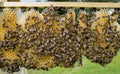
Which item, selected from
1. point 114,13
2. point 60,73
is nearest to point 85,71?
point 60,73

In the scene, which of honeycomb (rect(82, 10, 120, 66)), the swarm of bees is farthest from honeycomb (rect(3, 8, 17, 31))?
honeycomb (rect(82, 10, 120, 66))

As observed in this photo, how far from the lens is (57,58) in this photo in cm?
430

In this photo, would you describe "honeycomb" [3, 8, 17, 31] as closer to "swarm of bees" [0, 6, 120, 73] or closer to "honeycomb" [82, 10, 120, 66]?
"swarm of bees" [0, 6, 120, 73]

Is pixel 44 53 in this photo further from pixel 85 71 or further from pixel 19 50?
pixel 85 71

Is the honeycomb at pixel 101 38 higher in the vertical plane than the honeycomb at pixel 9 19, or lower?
lower

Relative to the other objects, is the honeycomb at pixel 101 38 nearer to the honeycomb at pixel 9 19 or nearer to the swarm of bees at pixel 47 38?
the swarm of bees at pixel 47 38

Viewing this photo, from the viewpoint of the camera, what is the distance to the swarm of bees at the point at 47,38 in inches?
169

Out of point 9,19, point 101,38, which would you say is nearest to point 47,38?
point 9,19

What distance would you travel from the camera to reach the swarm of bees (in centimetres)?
430

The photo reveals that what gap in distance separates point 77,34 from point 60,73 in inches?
118

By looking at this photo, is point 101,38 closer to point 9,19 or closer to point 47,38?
point 47,38

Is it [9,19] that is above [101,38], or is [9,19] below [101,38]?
above

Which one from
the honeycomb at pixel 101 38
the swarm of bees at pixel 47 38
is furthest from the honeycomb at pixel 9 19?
the honeycomb at pixel 101 38

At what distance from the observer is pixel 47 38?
430cm
